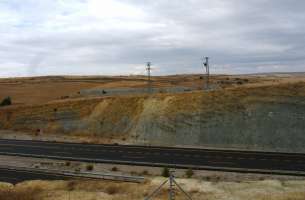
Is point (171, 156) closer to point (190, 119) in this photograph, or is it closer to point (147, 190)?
point (190, 119)

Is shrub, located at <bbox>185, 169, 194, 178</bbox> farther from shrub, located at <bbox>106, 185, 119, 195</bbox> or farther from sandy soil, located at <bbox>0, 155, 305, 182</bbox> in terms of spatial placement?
shrub, located at <bbox>106, 185, 119, 195</bbox>

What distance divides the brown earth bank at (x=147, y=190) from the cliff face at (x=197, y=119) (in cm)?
2482

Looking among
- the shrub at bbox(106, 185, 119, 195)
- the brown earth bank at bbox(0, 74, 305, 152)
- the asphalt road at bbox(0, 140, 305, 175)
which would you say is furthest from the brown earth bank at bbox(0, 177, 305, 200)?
the brown earth bank at bbox(0, 74, 305, 152)

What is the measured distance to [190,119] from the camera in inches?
2442

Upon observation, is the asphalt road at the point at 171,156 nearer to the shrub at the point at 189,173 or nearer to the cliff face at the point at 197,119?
the shrub at the point at 189,173

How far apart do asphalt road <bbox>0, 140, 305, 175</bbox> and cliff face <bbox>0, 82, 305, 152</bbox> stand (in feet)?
19.0

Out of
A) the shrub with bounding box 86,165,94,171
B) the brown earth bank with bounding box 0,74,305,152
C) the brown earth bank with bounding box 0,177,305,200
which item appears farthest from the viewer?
the brown earth bank with bounding box 0,74,305,152

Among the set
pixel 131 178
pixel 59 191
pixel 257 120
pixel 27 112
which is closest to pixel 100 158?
pixel 131 178

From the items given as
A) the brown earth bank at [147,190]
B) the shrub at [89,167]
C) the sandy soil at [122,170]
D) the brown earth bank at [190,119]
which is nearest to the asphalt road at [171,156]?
the sandy soil at [122,170]

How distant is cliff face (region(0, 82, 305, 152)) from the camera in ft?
183

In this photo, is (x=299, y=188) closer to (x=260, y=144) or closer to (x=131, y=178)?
(x=131, y=178)

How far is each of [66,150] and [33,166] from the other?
10.6 meters

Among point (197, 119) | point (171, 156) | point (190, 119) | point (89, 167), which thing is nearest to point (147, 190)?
point (89, 167)

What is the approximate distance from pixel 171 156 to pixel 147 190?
18745 mm
